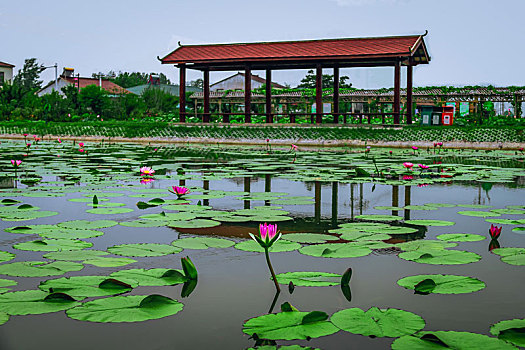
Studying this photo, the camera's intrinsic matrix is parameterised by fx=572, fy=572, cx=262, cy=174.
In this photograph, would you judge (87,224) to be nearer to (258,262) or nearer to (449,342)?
(258,262)

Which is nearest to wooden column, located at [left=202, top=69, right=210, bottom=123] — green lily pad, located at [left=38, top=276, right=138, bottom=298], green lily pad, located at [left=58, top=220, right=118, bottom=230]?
green lily pad, located at [left=58, top=220, right=118, bottom=230]

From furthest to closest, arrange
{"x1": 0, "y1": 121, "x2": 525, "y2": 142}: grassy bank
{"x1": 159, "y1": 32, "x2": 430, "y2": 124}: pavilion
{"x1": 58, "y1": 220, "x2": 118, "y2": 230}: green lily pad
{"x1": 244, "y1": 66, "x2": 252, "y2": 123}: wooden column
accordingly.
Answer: {"x1": 244, "y1": 66, "x2": 252, "y2": 123}: wooden column
{"x1": 159, "y1": 32, "x2": 430, "y2": 124}: pavilion
{"x1": 0, "y1": 121, "x2": 525, "y2": 142}: grassy bank
{"x1": 58, "y1": 220, "x2": 118, "y2": 230}: green lily pad

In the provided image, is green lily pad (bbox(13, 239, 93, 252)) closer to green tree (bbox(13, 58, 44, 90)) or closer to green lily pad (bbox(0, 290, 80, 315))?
green lily pad (bbox(0, 290, 80, 315))

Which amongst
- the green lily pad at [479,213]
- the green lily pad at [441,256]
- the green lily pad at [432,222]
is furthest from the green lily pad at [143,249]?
the green lily pad at [479,213]

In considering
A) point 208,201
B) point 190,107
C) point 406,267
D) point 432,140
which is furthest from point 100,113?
point 406,267

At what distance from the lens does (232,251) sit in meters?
2.72

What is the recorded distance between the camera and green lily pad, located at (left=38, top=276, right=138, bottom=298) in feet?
6.41

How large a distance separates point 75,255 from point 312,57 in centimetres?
1494

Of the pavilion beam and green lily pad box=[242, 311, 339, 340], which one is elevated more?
the pavilion beam

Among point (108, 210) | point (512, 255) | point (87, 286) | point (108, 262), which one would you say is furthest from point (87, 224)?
point (512, 255)

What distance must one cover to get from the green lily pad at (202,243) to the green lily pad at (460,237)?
1.12 metres

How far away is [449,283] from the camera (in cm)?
214

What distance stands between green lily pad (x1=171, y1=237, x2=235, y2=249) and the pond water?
0.03ft

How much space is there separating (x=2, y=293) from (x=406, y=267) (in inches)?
62.2
